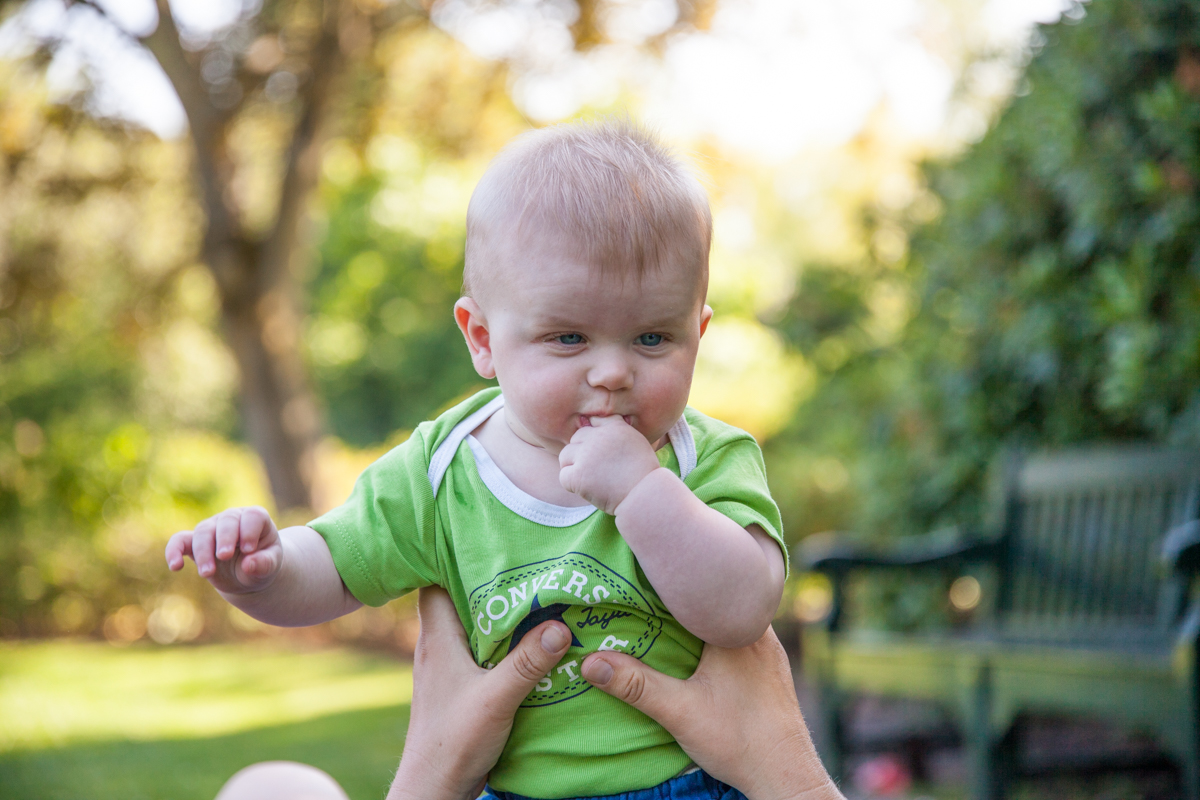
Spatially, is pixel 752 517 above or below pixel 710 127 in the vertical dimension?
above

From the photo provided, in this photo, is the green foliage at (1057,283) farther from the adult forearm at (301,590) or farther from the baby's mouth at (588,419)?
the adult forearm at (301,590)

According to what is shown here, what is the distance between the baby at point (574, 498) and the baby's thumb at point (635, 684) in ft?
0.11

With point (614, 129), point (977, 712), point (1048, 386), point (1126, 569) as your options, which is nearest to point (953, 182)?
point (1048, 386)

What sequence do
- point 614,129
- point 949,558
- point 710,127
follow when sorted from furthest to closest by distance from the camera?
point 710,127, point 949,558, point 614,129

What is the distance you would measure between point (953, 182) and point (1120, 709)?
2.89m

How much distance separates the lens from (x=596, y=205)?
4.25 feet

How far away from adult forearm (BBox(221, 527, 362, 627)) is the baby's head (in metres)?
0.35

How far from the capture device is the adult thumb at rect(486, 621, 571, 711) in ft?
4.42

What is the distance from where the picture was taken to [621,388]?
51.5 inches

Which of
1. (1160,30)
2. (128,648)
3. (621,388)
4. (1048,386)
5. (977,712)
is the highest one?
(1160,30)

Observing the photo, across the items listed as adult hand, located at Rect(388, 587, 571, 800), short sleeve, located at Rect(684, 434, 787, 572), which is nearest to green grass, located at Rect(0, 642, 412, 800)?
adult hand, located at Rect(388, 587, 571, 800)

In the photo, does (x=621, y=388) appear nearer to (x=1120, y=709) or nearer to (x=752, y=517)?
(x=752, y=517)

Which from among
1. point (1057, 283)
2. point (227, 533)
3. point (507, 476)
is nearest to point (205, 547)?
point (227, 533)

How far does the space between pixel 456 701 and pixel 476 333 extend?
543 mm
